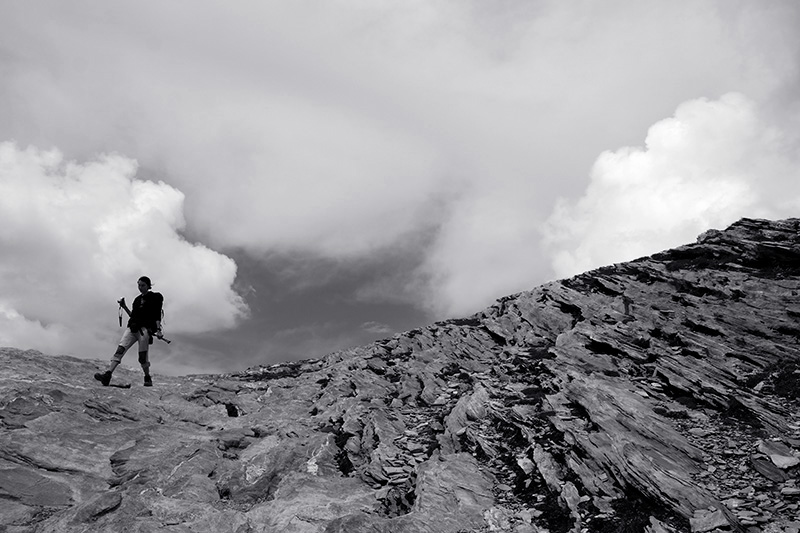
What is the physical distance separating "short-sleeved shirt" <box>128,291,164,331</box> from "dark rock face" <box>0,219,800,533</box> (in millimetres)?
4099

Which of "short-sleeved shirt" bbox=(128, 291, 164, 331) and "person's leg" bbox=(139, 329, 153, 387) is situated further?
"person's leg" bbox=(139, 329, 153, 387)

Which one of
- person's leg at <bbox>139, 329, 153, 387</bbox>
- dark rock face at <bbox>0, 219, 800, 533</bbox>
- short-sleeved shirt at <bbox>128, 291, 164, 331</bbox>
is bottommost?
dark rock face at <bbox>0, 219, 800, 533</bbox>

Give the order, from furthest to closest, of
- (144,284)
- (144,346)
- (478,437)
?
(144,346) → (144,284) → (478,437)

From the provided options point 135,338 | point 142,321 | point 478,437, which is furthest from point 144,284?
point 478,437

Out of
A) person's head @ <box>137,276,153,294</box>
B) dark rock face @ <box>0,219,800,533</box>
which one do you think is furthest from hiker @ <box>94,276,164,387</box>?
dark rock face @ <box>0,219,800,533</box>

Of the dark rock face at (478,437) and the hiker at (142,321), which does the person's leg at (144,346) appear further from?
the dark rock face at (478,437)

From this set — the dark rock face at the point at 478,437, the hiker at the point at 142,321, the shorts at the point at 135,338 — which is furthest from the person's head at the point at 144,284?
the dark rock face at the point at 478,437

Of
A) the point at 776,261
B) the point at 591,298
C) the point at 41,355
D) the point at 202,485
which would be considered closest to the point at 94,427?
the point at 202,485

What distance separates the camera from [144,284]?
19.0 m

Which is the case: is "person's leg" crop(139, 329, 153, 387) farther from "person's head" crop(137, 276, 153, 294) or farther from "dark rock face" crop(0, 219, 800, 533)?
"dark rock face" crop(0, 219, 800, 533)

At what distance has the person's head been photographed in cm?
1902

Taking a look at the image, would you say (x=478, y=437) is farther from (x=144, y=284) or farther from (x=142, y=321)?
(x=144, y=284)

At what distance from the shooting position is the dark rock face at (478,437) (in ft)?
40.8

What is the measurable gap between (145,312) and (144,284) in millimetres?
1266
